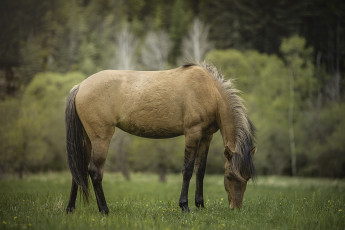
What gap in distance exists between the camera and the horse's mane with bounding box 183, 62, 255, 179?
5.52m

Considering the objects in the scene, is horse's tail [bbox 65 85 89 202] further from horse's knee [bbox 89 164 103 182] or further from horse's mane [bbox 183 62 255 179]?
horse's mane [bbox 183 62 255 179]

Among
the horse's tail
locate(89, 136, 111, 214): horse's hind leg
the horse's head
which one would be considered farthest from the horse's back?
the horse's head

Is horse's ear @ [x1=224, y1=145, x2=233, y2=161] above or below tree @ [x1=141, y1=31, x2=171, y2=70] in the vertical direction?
below

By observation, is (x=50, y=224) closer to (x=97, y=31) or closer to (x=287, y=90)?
(x=287, y=90)

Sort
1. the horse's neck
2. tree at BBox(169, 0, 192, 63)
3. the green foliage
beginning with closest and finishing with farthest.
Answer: the horse's neck, the green foliage, tree at BBox(169, 0, 192, 63)

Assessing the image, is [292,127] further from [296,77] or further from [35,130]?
[35,130]

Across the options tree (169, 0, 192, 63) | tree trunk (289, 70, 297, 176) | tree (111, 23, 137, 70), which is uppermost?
tree (169, 0, 192, 63)

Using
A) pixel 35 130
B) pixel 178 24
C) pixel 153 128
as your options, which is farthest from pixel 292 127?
pixel 153 128

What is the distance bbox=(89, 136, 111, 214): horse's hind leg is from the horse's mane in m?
2.43

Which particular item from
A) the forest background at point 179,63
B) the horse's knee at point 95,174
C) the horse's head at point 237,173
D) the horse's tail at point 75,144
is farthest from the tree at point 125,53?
the horse's head at point 237,173

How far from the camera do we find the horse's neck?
5.73 meters

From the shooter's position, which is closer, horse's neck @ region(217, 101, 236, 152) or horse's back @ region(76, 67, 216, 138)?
horse's back @ region(76, 67, 216, 138)

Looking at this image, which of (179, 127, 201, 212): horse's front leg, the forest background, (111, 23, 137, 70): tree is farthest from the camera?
(111, 23, 137, 70): tree

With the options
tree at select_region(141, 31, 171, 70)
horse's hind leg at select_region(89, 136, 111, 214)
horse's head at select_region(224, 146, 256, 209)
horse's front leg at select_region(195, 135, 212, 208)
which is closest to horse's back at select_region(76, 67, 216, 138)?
horse's hind leg at select_region(89, 136, 111, 214)
